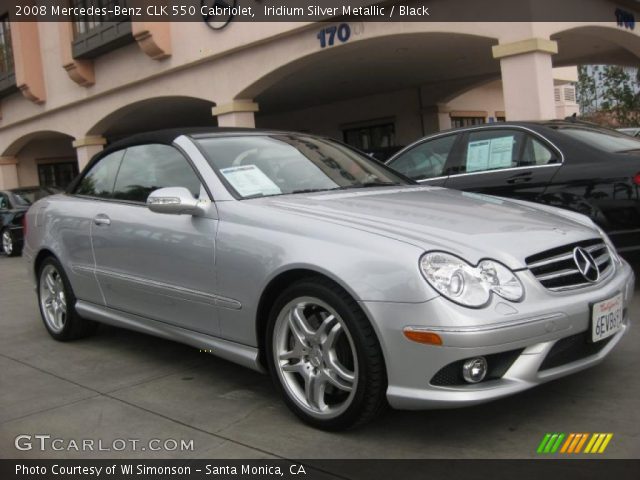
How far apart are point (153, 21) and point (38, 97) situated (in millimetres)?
6805


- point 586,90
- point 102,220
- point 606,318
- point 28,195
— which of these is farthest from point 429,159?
point 586,90

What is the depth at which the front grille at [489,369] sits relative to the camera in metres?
2.71

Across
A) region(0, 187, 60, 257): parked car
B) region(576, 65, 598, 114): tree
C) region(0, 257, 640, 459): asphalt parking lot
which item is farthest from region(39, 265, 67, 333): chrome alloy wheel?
region(576, 65, 598, 114): tree

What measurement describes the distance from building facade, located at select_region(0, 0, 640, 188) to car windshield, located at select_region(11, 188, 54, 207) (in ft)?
11.5

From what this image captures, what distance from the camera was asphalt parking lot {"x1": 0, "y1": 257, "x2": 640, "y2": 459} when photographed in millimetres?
2932

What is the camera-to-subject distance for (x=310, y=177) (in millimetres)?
3920

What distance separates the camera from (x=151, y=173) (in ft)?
14.0

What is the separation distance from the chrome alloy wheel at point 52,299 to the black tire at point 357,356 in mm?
2677

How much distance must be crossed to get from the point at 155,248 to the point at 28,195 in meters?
10.3

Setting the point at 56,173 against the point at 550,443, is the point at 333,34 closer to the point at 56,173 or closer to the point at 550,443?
the point at 550,443

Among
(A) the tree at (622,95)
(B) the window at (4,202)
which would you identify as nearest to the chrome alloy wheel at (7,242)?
(B) the window at (4,202)

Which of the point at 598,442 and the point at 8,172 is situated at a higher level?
the point at 8,172

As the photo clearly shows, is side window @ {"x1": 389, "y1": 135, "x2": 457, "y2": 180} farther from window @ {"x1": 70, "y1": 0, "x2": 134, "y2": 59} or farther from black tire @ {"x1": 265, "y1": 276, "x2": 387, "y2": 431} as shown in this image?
window @ {"x1": 70, "y1": 0, "x2": 134, "y2": 59}
